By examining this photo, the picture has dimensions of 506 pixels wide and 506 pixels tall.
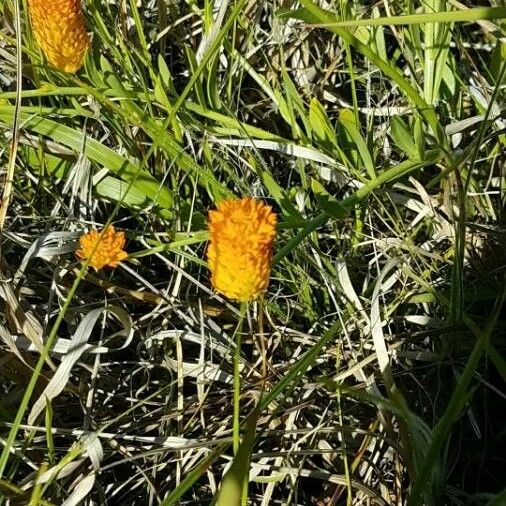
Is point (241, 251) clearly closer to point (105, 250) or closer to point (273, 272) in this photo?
point (105, 250)

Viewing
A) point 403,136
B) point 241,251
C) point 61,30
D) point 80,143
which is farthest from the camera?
point 80,143

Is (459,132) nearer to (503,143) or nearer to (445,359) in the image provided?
(503,143)

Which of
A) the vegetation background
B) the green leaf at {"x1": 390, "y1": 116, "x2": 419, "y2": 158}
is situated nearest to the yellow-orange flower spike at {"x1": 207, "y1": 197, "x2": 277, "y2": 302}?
the vegetation background

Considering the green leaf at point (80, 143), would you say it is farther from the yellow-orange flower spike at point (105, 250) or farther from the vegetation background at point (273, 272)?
the yellow-orange flower spike at point (105, 250)

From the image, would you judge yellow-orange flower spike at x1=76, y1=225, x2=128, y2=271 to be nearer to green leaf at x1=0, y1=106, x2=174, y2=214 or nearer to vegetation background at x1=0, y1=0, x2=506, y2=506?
vegetation background at x1=0, y1=0, x2=506, y2=506

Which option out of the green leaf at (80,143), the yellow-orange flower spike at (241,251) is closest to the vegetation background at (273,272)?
the green leaf at (80,143)

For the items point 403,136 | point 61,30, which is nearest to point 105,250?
point 61,30

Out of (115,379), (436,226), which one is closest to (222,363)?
(115,379)
